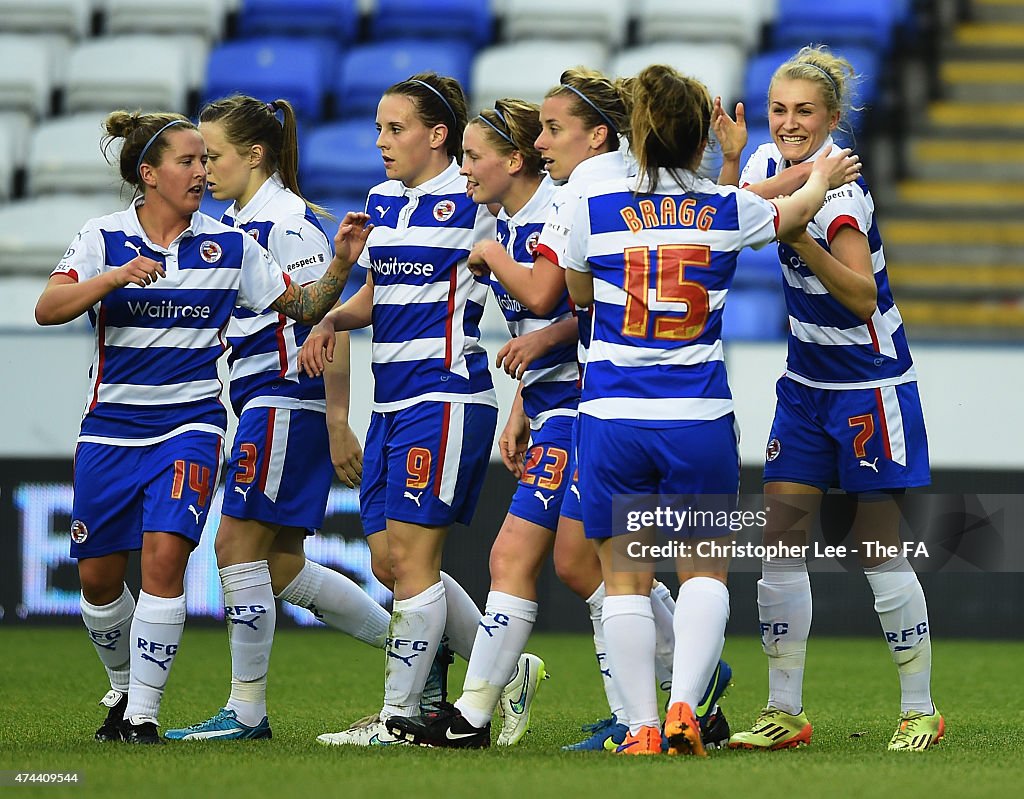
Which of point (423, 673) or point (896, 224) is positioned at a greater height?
point (896, 224)

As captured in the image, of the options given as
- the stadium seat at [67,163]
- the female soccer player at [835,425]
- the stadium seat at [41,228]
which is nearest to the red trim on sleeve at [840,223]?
the female soccer player at [835,425]

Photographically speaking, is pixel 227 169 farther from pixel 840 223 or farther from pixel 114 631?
pixel 840 223

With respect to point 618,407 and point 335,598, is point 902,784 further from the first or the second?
point 335,598

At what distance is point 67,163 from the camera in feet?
39.8

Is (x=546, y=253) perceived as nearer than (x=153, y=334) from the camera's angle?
Yes

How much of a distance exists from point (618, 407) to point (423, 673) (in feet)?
3.78

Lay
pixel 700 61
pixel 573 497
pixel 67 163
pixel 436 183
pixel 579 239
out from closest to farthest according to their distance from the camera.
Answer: pixel 579 239 → pixel 573 497 → pixel 436 183 → pixel 67 163 → pixel 700 61

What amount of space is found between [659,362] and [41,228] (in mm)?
7782

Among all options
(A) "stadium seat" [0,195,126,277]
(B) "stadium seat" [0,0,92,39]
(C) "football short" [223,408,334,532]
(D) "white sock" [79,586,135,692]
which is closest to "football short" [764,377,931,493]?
(C) "football short" [223,408,334,532]

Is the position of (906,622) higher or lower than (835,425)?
lower

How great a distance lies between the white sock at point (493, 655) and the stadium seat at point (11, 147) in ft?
28.0

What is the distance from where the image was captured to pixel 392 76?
1267cm

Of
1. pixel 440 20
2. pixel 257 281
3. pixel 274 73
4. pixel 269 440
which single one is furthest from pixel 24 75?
pixel 257 281

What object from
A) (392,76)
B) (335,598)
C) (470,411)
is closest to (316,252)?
(470,411)
